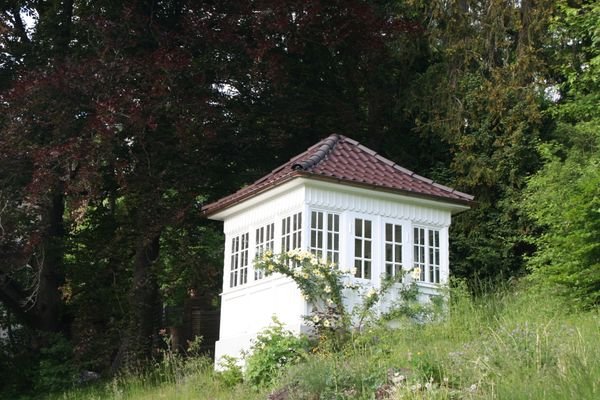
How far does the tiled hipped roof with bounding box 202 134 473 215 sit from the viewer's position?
42.0ft

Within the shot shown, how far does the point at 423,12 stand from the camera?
19641 mm

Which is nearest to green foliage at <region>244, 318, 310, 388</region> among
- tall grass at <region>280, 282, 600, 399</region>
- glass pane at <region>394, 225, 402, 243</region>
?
tall grass at <region>280, 282, 600, 399</region>

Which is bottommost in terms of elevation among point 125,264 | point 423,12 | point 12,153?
point 125,264

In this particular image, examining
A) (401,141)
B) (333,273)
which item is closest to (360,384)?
(333,273)

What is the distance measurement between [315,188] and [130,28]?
7.11 meters

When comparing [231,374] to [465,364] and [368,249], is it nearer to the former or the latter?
[368,249]

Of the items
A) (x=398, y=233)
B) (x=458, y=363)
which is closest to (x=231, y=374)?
(x=398, y=233)

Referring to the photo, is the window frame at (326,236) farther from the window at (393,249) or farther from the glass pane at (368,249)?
the window at (393,249)

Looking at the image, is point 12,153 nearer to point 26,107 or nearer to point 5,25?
point 26,107

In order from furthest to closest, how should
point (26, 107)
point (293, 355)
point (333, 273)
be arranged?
point (26, 107) → point (333, 273) → point (293, 355)

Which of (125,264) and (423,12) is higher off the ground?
(423,12)

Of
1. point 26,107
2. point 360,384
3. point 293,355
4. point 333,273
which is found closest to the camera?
point 360,384

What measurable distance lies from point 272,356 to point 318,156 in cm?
374

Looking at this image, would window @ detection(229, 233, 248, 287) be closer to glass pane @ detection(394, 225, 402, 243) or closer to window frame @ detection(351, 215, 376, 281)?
window frame @ detection(351, 215, 376, 281)
